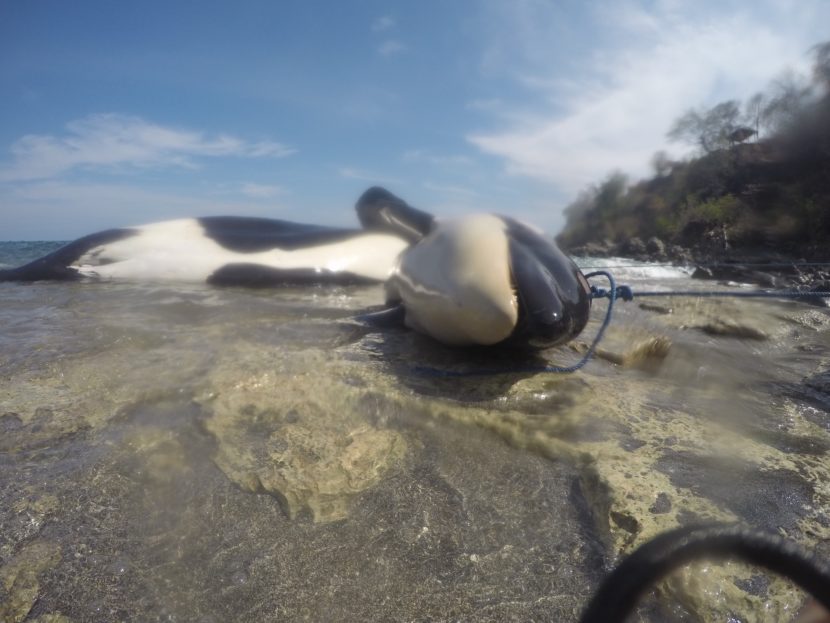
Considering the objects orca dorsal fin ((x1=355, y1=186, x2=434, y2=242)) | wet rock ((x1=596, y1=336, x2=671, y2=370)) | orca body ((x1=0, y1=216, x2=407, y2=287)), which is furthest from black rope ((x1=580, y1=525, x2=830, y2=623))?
orca body ((x1=0, y1=216, x2=407, y2=287))

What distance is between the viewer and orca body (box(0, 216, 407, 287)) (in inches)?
193

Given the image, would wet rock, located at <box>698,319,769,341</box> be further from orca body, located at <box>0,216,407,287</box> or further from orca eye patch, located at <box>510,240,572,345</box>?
orca body, located at <box>0,216,407,287</box>

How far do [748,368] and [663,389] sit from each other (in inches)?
28.0

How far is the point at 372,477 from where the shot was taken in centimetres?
139

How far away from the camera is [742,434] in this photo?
1747mm

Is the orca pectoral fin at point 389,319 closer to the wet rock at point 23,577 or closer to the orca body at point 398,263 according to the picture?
the orca body at point 398,263

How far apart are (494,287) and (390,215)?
248cm

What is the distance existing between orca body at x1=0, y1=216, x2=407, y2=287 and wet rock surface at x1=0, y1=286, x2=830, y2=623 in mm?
2402

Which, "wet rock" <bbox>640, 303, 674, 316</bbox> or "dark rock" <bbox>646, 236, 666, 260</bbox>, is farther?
"dark rock" <bbox>646, 236, 666, 260</bbox>

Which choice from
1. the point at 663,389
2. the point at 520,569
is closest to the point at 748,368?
the point at 663,389

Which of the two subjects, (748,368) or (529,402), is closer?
(529,402)

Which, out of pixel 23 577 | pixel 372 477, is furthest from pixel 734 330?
pixel 23 577

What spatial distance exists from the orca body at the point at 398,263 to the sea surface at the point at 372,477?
249 mm

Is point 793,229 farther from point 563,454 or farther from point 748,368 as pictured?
point 563,454
